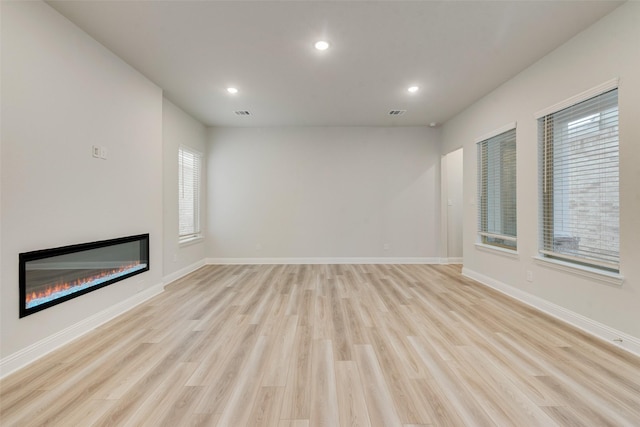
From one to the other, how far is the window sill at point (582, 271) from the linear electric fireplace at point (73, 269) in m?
4.79

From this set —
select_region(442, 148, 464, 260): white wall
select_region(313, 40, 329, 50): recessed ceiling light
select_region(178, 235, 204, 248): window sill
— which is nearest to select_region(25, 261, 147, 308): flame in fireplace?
select_region(178, 235, 204, 248): window sill

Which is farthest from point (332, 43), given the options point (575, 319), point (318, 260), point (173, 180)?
point (318, 260)

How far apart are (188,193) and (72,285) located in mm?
2829

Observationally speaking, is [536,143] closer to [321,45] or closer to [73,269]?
[321,45]

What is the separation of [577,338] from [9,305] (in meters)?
4.62

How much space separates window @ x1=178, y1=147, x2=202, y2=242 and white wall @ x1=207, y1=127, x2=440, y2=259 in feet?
1.37

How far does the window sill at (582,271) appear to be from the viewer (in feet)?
7.70

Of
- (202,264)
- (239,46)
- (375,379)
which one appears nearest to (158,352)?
(375,379)

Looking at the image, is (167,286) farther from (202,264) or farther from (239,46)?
(239,46)

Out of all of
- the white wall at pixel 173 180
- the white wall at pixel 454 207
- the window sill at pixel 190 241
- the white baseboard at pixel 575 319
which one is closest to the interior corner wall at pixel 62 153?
the white wall at pixel 173 180

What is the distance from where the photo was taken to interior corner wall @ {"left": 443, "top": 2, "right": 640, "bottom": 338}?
87.9 inches

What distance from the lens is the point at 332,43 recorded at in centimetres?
279

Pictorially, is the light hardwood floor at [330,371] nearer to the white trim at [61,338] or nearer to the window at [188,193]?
the white trim at [61,338]

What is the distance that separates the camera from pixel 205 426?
145 centimetres
